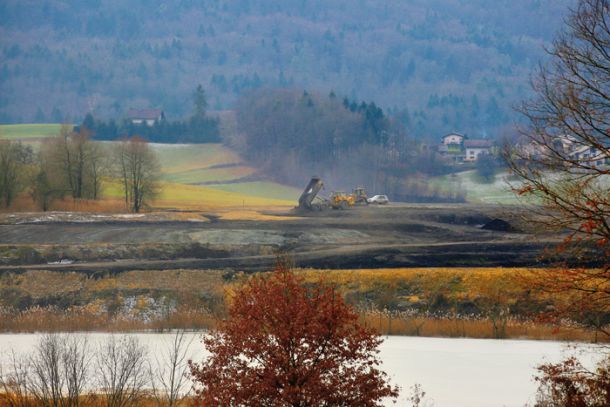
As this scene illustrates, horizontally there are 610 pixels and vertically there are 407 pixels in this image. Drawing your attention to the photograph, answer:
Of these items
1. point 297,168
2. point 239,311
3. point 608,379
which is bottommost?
point 297,168

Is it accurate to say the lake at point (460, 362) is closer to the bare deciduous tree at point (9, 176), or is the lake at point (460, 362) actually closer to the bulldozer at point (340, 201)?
the bare deciduous tree at point (9, 176)

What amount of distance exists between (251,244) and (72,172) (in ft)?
93.9

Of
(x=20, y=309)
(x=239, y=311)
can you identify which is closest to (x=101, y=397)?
(x=239, y=311)

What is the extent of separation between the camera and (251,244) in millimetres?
57469

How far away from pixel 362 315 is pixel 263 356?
2115 cm

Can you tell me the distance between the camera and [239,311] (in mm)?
20250

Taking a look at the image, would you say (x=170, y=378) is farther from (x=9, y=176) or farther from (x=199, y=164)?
(x=199, y=164)

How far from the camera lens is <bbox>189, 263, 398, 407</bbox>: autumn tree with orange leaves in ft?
63.3

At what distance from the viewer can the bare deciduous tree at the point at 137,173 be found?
268 feet

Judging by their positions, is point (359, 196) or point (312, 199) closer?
point (312, 199)

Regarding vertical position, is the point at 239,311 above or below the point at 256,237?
above

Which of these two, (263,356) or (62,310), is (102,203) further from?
(263,356)

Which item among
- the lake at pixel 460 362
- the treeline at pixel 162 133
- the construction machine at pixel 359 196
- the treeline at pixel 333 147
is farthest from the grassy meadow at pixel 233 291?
the treeline at pixel 162 133

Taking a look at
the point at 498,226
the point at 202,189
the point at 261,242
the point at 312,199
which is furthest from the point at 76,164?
the point at 202,189
